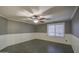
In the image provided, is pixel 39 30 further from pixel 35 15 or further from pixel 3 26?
pixel 3 26

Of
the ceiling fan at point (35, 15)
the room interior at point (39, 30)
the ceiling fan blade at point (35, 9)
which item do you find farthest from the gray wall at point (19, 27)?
the ceiling fan blade at point (35, 9)

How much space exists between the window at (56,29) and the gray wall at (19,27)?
374mm

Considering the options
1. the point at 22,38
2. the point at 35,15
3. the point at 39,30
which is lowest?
the point at 22,38

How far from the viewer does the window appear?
129 centimetres

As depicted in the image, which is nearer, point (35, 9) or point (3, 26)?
point (35, 9)

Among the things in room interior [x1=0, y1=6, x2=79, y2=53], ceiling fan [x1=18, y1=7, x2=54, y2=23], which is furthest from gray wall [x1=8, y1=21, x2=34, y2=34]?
ceiling fan [x1=18, y1=7, x2=54, y2=23]

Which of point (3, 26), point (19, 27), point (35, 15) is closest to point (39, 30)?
point (35, 15)

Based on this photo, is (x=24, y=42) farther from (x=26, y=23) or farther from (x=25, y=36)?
(x=26, y=23)

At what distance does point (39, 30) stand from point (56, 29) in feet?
1.14

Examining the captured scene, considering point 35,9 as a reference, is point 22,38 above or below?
below

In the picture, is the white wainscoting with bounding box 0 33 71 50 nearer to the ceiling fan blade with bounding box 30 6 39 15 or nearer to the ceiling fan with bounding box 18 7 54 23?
the ceiling fan with bounding box 18 7 54 23

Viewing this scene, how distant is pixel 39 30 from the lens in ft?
4.61
